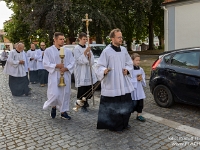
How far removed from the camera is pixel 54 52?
16.8 ft

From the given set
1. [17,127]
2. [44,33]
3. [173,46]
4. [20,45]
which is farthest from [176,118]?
[44,33]

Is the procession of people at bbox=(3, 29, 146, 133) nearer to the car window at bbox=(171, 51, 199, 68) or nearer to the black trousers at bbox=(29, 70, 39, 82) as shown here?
the car window at bbox=(171, 51, 199, 68)

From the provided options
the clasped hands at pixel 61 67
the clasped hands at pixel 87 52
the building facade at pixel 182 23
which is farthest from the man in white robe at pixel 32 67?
the building facade at pixel 182 23

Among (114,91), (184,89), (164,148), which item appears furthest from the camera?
(184,89)

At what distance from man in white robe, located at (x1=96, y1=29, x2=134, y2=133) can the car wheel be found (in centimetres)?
173

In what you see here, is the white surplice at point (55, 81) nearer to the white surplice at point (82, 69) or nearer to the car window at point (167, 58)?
the white surplice at point (82, 69)

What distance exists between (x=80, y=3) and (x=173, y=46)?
7.88 meters

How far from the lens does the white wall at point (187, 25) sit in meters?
15.8

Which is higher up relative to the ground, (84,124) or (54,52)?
(54,52)

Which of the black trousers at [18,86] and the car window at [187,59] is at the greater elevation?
the car window at [187,59]

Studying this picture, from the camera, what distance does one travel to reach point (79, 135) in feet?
14.2

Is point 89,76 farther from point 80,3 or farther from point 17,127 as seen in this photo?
point 80,3

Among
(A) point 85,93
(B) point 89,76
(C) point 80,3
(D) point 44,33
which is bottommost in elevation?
(A) point 85,93

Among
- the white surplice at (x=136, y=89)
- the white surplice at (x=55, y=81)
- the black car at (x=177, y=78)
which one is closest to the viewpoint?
the white surplice at (x=136, y=89)
